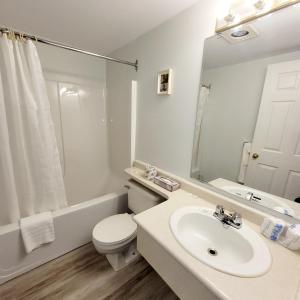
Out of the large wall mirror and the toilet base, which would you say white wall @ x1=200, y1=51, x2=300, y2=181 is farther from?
the toilet base

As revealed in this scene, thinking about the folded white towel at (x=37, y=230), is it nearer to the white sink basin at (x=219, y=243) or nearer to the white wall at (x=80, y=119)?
the white wall at (x=80, y=119)

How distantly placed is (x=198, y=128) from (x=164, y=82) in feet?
1.73

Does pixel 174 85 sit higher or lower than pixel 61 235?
higher

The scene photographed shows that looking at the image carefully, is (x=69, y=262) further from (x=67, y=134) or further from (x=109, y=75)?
(x=109, y=75)

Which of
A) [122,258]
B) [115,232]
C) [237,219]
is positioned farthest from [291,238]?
[122,258]

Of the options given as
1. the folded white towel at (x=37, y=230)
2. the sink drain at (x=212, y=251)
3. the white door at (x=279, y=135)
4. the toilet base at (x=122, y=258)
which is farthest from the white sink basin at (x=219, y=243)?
the folded white towel at (x=37, y=230)

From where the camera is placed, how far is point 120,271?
1.43 m

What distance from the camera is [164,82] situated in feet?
4.72

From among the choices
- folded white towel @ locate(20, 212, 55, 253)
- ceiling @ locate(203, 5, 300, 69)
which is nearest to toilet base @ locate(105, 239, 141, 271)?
folded white towel @ locate(20, 212, 55, 253)

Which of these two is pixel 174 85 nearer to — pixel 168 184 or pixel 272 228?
pixel 168 184

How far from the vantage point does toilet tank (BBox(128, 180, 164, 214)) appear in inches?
55.6

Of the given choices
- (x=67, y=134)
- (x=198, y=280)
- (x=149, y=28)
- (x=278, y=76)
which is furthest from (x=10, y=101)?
(x=278, y=76)

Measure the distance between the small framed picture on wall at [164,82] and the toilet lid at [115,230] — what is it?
1.24 meters

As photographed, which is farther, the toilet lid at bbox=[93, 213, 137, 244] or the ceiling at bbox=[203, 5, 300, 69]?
the toilet lid at bbox=[93, 213, 137, 244]
